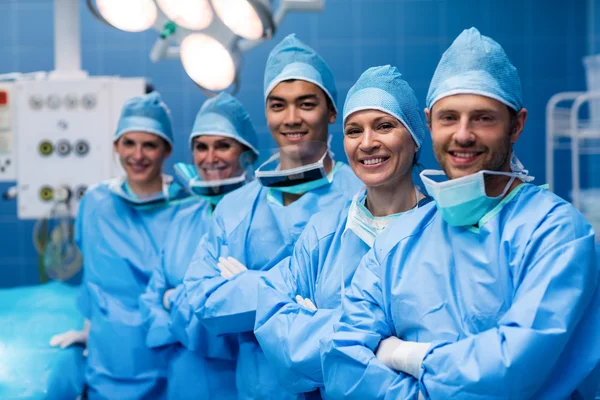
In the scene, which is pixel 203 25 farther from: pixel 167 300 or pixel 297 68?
pixel 167 300

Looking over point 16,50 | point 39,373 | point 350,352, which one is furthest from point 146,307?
point 16,50

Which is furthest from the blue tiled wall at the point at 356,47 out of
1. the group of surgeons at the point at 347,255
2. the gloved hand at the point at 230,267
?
the gloved hand at the point at 230,267

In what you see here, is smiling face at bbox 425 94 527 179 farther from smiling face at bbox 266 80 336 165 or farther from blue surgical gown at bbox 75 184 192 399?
blue surgical gown at bbox 75 184 192 399

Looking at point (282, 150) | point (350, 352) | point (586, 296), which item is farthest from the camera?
point (282, 150)

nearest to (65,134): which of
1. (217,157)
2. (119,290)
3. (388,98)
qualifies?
(119,290)

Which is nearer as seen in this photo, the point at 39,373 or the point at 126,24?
the point at 126,24

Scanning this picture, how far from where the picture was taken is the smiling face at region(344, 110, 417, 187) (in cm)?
154

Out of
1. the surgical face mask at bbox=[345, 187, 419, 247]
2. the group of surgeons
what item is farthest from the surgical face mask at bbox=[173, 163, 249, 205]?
the surgical face mask at bbox=[345, 187, 419, 247]

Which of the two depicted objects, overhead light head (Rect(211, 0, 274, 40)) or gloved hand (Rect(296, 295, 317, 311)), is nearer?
A: gloved hand (Rect(296, 295, 317, 311))

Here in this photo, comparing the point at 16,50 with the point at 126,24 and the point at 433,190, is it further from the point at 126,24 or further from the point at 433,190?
the point at 433,190

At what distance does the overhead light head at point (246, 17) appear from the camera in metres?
1.94

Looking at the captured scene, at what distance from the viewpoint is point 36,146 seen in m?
2.91

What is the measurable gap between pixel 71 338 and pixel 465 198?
1.82 metres

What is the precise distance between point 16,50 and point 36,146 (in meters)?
1.61
